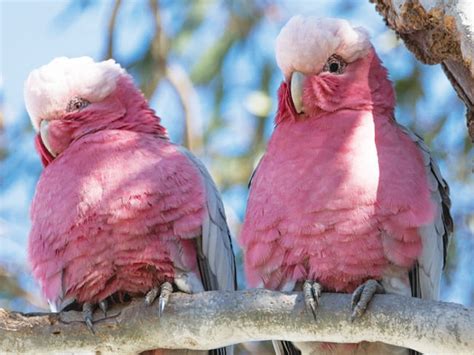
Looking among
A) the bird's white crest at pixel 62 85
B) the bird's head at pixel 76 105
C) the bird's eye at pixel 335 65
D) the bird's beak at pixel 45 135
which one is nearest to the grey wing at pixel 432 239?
the bird's eye at pixel 335 65

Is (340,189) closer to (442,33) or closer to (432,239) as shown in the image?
(432,239)

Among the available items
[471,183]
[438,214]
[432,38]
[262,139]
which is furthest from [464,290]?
[432,38]

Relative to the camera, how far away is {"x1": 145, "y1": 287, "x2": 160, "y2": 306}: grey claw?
171 inches

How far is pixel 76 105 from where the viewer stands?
5074 millimetres

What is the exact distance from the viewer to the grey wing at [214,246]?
4.78 meters

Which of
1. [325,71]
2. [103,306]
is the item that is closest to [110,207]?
[103,306]

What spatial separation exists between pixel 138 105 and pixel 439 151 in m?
2.57

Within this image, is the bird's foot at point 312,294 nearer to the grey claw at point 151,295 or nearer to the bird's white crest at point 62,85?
the grey claw at point 151,295

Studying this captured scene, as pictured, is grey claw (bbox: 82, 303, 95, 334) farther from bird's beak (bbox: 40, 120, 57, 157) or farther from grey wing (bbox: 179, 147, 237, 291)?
bird's beak (bbox: 40, 120, 57, 157)

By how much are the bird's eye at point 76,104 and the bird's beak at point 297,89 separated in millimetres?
1133

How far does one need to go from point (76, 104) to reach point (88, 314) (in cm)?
122

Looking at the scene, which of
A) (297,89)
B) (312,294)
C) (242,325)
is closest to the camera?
(242,325)

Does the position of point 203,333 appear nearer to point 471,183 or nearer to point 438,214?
point 438,214

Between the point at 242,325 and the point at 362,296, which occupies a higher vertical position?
the point at 362,296
